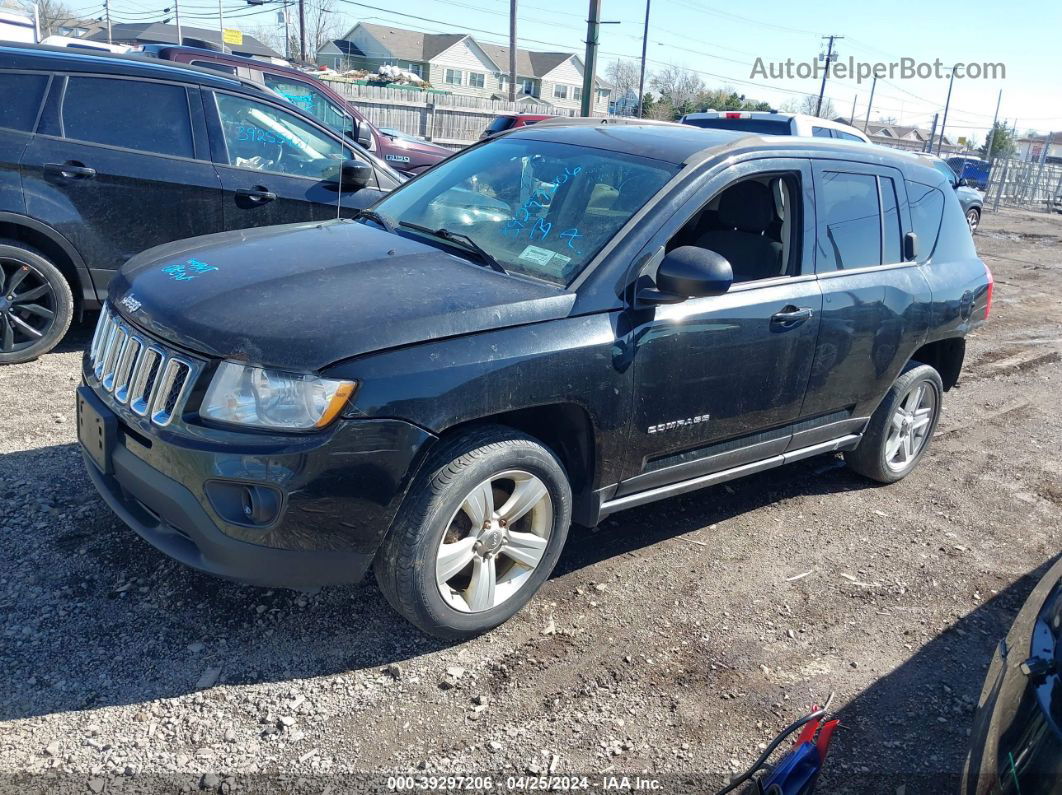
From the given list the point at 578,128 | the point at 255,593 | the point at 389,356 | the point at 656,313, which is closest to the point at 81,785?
the point at 255,593

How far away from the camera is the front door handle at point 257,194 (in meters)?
6.12

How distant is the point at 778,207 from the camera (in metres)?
4.17

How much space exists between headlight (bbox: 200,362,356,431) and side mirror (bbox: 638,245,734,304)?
1.29 m

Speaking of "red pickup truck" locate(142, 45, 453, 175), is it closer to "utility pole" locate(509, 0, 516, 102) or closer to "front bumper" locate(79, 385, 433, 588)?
"front bumper" locate(79, 385, 433, 588)

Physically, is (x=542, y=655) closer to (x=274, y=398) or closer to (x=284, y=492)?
(x=284, y=492)

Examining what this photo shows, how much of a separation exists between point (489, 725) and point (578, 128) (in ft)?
9.34

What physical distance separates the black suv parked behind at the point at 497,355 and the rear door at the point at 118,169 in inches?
90.7

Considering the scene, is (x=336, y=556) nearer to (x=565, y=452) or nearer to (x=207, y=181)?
(x=565, y=452)

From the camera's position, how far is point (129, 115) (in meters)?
5.83

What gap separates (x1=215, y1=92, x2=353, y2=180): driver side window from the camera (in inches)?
243

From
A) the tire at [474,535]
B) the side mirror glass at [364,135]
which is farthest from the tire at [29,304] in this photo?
the side mirror glass at [364,135]

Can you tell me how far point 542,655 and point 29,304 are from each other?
4.25 metres

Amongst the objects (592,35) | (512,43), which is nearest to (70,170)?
A: (592,35)

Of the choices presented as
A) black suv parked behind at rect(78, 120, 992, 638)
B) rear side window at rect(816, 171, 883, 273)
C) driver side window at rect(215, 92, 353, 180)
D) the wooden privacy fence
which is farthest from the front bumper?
the wooden privacy fence
